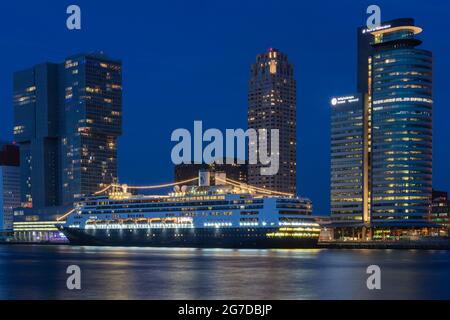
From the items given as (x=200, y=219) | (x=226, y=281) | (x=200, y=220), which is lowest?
(x=226, y=281)

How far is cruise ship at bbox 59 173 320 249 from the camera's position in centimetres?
15000

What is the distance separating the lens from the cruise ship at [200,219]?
150000 mm

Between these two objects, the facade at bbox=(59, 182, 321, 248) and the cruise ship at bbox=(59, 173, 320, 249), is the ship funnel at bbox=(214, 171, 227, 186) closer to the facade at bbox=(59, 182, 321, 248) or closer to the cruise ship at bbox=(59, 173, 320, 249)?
the cruise ship at bbox=(59, 173, 320, 249)

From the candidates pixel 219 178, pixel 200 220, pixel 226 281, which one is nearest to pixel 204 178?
pixel 219 178

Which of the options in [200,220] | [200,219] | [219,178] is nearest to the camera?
[200,220]

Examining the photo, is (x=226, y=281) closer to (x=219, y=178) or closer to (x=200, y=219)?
(x=200, y=219)

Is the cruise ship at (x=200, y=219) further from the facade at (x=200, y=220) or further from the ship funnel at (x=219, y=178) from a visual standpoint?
the ship funnel at (x=219, y=178)

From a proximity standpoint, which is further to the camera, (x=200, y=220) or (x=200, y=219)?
(x=200, y=219)

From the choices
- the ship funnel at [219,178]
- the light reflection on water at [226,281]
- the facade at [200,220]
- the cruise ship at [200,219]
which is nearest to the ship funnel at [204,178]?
the cruise ship at [200,219]

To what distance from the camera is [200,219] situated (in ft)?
525

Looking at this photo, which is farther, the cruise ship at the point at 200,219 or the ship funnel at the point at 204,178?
the ship funnel at the point at 204,178

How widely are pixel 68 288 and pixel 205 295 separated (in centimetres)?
1252
